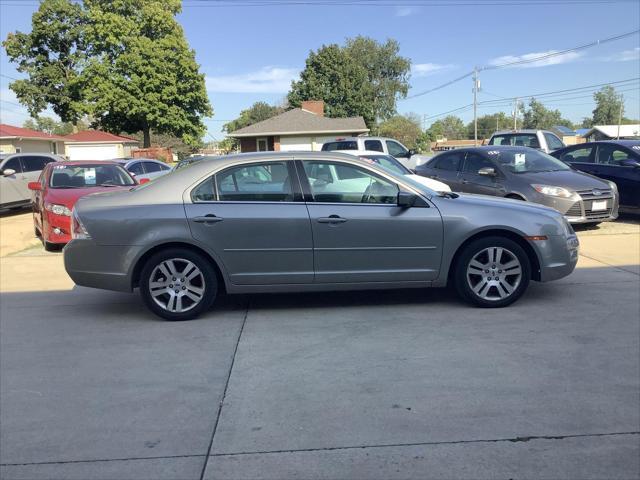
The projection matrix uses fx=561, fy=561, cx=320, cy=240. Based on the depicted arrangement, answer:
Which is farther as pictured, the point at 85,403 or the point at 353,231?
the point at 353,231

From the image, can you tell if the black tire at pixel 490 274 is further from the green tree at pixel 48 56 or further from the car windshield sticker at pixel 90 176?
the green tree at pixel 48 56

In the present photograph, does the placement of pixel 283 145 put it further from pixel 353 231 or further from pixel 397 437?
pixel 397 437

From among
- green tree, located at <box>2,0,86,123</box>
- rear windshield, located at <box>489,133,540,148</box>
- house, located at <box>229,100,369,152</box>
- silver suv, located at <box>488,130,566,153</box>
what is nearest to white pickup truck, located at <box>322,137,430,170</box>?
rear windshield, located at <box>489,133,540,148</box>

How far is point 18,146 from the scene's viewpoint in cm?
3981

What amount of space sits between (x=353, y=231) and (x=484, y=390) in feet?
6.91

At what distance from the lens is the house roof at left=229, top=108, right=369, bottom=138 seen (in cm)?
3819

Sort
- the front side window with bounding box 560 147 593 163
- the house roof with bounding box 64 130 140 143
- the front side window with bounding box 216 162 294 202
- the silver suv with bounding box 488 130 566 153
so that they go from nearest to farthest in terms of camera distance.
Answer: the front side window with bounding box 216 162 294 202, the front side window with bounding box 560 147 593 163, the silver suv with bounding box 488 130 566 153, the house roof with bounding box 64 130 140 143

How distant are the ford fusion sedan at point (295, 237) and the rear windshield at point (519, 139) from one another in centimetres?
1148

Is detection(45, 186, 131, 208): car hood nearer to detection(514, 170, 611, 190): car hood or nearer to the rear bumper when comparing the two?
the rear bumper

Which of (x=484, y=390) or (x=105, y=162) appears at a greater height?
(x=105, y=162)

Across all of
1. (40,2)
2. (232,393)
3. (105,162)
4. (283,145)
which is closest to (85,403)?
(232,393)

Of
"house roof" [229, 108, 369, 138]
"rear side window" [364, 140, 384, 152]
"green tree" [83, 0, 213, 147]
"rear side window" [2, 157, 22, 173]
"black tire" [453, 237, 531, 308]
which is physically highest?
"green tree" [83, 0, 213, 147]

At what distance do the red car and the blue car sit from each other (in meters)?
9.47

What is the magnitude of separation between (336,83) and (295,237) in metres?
57.7
